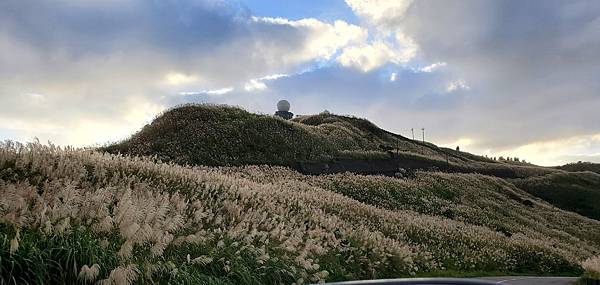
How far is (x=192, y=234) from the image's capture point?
11.6 meters

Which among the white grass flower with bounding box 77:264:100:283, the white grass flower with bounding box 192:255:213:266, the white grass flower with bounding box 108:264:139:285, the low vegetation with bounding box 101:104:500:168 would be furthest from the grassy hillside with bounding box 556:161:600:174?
the white grass flower with bounding box 77:264:100:283

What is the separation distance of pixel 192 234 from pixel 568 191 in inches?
3553

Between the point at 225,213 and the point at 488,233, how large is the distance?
2750 cm

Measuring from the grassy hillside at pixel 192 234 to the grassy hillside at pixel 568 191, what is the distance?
4962 centimetres

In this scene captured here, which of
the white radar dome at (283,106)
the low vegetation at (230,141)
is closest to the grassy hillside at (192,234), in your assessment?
the low vegetation at (230,141)

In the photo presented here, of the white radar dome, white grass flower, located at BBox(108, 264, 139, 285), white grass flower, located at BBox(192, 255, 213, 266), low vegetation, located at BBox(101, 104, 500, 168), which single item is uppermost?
the white radar dome

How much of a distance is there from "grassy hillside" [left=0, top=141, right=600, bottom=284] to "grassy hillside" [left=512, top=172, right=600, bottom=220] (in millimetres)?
49618

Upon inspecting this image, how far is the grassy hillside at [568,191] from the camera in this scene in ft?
270

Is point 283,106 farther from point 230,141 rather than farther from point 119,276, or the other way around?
point 119,276

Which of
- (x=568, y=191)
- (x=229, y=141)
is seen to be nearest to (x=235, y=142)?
(x=229, y=141)

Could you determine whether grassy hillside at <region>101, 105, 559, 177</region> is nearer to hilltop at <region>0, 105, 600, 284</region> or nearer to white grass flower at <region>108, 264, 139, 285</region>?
hilltop at <region>0, 105, 600, 284</region>

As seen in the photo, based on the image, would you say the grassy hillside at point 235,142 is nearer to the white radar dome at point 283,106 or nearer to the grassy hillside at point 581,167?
the white radar dome at point 283,106

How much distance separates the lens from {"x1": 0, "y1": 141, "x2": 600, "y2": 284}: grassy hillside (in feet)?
26.5

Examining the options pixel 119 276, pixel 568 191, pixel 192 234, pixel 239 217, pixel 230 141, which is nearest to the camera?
pixel 119 276
